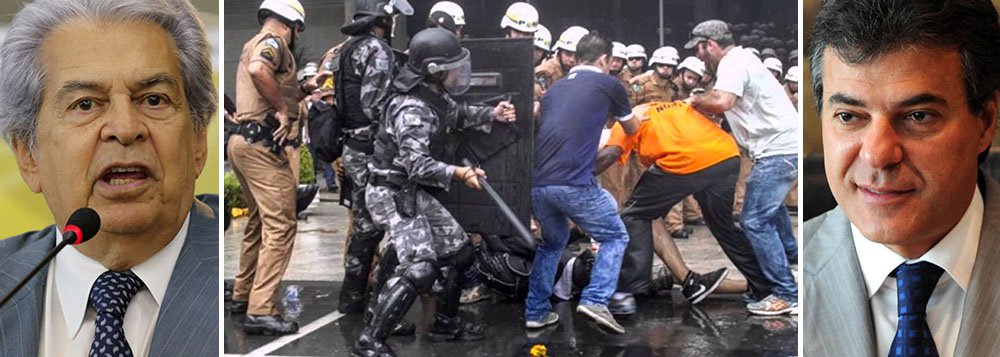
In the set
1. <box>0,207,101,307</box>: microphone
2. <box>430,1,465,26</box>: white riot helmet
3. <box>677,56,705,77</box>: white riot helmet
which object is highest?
<box>430,1,465,26</box>: white riot helmet

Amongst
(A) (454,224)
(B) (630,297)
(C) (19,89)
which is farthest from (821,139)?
(C) (19,89)

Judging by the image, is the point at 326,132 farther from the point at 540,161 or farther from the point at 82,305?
the point at 82,305

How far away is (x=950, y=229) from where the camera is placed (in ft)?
8.94

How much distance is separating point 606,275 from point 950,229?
1.08m

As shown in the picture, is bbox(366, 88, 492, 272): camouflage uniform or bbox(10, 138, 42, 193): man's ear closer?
bbox(10, 138, 42, 193): man's ear

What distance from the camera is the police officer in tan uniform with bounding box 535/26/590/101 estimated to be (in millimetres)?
3340

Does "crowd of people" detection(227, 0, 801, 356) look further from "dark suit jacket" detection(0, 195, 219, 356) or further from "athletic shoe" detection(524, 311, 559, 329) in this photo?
"dark suit jacket" detection(0, 195, 219, 356)

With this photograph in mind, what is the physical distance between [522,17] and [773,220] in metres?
1.03

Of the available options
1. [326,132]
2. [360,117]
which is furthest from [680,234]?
[326,132]

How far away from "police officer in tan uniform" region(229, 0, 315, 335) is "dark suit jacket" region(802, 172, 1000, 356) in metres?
1.72

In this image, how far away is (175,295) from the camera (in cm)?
307

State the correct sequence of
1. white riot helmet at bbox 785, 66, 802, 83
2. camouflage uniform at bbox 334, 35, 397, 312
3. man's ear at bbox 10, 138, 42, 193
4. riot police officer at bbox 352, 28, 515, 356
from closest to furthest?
man's ear at bbox 10, 138, 42, 193
white riot helmet at bbox 785, 66, 802, 83
riot police officer at bbox 352, 28, 515, 356
camouflage uniform at bbox 334, 35, 397, 312

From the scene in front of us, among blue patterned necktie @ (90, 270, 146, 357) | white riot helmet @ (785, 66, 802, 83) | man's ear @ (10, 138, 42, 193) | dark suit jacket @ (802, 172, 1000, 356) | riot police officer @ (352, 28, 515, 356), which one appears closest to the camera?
dark suit jacket @ (802, 172, 1000, 356)

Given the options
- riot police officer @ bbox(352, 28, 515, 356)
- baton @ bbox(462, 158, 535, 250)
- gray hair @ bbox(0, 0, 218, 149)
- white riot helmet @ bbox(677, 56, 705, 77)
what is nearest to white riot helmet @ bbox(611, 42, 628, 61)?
white riot helmet @ bbox(677, 56, 705, 77)
